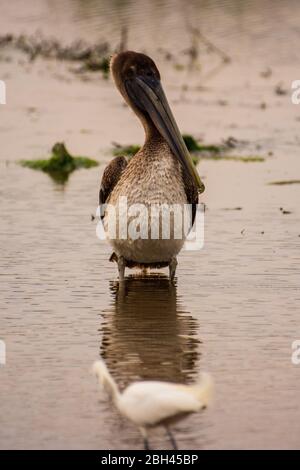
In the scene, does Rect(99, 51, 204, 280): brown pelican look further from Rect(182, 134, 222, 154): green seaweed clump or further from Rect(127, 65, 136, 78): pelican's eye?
Rect(182, 134, 222, 154): green seaweed clump

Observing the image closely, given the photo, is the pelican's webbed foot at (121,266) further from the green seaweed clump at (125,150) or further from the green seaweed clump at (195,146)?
the green seaweed clump at (195,146)

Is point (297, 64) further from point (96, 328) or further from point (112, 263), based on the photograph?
point (96, 328)

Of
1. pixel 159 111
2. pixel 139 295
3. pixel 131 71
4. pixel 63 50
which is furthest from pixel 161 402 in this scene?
pixel 63 50

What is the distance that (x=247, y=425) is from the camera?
633 cm

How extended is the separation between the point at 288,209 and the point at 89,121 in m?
5.32

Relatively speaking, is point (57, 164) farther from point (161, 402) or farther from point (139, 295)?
point (161, 402)

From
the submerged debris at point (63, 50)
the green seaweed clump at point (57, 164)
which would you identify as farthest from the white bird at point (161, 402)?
the submerged debris at point (63, 50)

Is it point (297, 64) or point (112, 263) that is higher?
point (297, 64)

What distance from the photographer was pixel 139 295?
30.0 ft

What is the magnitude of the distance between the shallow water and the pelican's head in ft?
3.27

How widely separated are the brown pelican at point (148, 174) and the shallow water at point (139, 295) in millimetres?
270

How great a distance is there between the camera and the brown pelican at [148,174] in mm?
9070

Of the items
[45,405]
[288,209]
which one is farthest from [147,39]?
[45,405]

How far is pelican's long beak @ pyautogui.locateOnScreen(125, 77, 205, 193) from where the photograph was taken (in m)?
9.55
